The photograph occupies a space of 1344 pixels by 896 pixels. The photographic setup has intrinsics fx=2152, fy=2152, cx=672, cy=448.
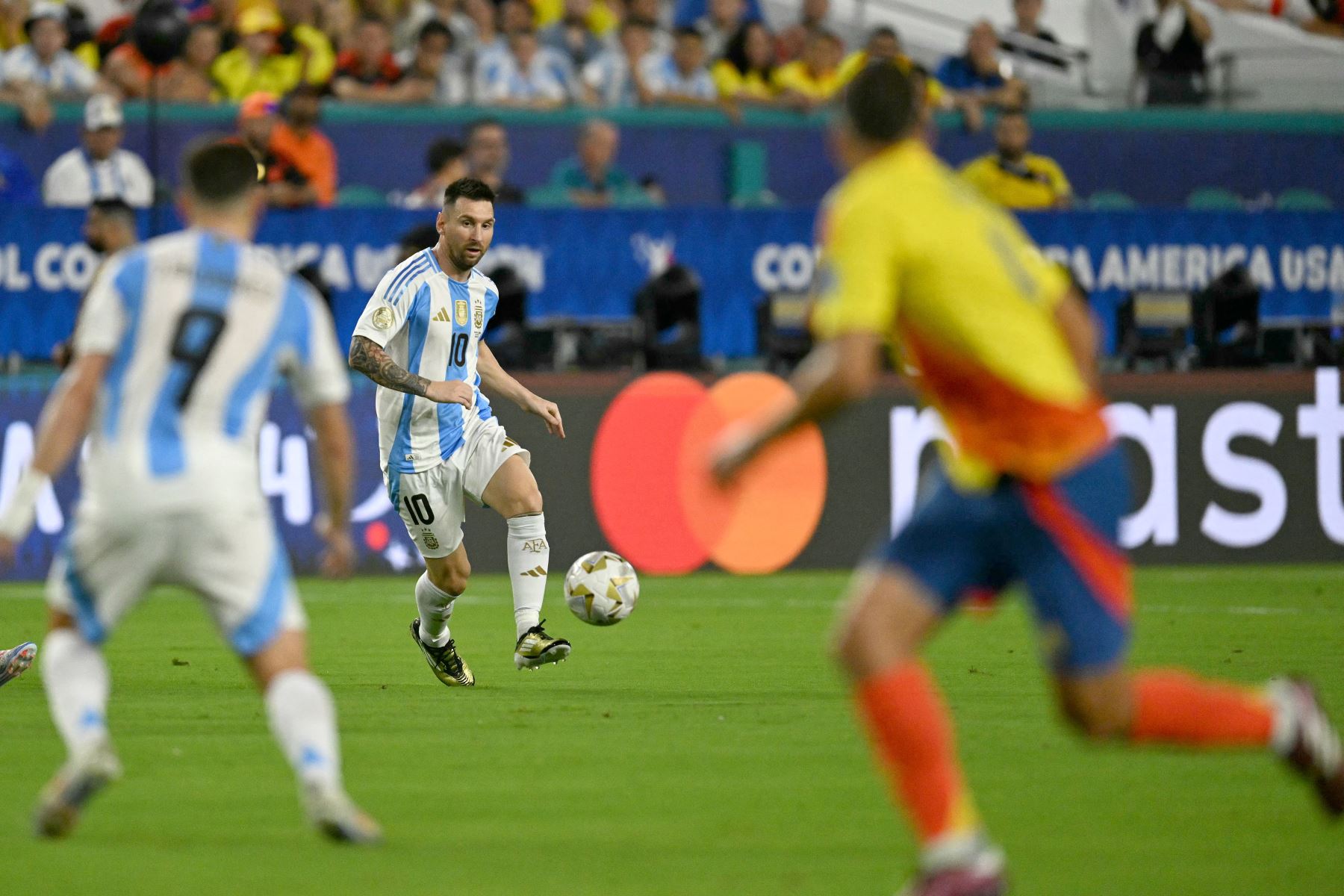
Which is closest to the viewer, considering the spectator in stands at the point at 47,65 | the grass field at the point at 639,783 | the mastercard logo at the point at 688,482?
the grass field at the point at 639,783

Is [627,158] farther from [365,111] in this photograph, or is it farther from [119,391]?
[119,391]

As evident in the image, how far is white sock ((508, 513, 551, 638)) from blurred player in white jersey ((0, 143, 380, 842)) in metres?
4.51

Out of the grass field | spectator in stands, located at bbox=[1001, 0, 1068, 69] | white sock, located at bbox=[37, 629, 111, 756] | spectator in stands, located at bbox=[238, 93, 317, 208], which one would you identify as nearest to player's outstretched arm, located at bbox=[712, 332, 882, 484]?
the grass field

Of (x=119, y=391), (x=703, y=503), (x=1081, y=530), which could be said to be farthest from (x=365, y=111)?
(x=1081, y=530)

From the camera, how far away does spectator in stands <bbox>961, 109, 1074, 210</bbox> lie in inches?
703

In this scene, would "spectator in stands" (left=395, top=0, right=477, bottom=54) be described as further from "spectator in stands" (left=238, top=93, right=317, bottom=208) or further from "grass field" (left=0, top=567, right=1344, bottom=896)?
"grass field" (left=0, top=567, right=1344, bottom=896)

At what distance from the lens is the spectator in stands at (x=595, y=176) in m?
17.9

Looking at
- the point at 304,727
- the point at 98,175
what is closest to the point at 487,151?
the point at 98,175

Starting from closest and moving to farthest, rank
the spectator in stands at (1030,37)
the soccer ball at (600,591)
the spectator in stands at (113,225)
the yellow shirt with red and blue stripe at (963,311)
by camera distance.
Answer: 1. the yellow shirt with red and blue stripe at (963,311)
2. the soccer ball at (600,591)
3. the spectator in stands at (113,225)
4. the spectator in stands at (1030,37)

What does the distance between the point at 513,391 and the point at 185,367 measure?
4844mm

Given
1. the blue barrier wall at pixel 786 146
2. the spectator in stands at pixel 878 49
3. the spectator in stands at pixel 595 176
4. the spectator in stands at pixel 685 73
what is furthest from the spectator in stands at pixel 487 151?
the spectator in stands at pixel 878 49

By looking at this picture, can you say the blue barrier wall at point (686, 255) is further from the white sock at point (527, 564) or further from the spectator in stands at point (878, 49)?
the white sock at point (527, 564)

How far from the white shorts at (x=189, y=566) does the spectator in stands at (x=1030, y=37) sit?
1685cm

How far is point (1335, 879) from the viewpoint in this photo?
5.57m
